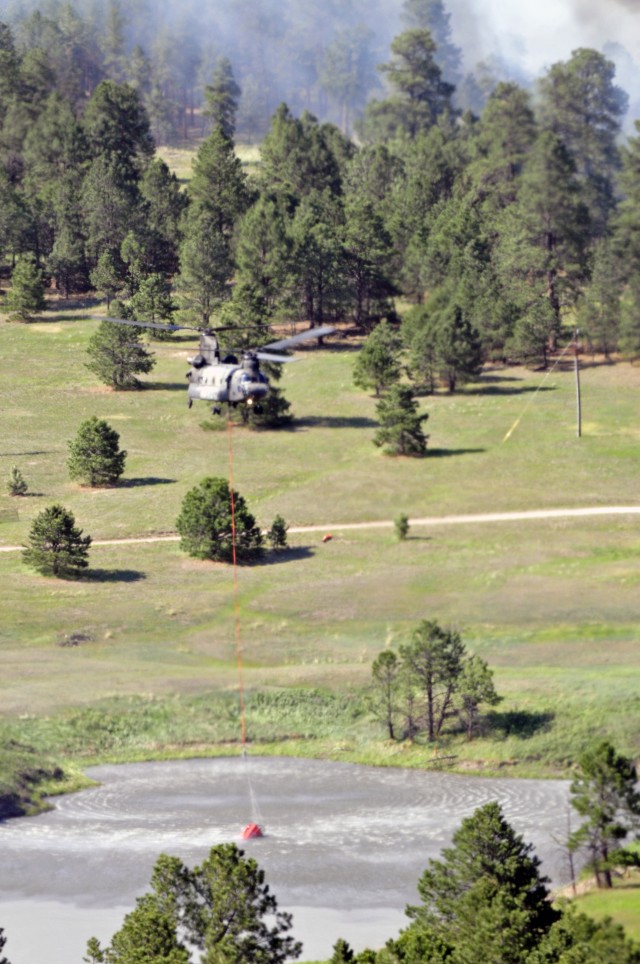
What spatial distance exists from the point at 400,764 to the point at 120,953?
30942mm

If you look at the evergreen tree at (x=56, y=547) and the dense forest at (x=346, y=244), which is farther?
the dense forest at (x=346, y=244)

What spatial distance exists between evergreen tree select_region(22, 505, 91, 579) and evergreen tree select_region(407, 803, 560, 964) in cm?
4911

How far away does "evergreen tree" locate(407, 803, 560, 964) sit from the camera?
1938 inches

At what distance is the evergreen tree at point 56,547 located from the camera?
334 ft

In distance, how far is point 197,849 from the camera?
70.6 meters

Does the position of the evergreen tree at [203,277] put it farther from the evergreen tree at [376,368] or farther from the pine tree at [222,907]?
the pine tree at [222,907]

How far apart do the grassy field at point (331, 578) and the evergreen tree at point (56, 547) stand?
1299 mm

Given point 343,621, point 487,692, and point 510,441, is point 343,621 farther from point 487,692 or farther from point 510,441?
point 510,441

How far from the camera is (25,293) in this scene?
17375 centimetres

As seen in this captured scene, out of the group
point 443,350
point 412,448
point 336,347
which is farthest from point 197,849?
point 336,347

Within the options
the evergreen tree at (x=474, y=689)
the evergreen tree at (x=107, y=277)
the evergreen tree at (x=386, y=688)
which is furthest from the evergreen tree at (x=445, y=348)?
the evergreen tree at (x=474, y=689)

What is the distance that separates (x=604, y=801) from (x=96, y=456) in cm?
6533

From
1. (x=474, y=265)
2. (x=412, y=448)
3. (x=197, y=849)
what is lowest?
(x=197, y=849)

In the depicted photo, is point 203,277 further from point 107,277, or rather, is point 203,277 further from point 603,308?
point 603,308
